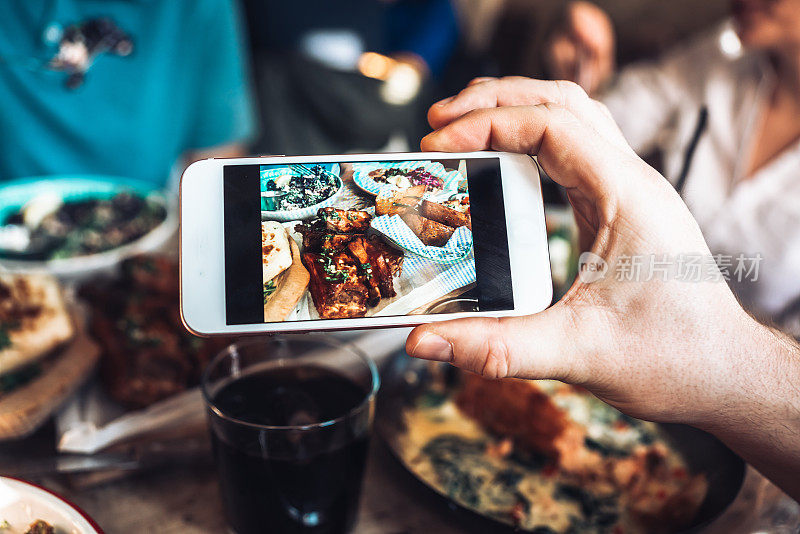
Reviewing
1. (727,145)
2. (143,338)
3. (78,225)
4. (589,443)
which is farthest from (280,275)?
(727,145)

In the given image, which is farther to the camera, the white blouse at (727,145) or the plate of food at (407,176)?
the white blouse at (727,145)

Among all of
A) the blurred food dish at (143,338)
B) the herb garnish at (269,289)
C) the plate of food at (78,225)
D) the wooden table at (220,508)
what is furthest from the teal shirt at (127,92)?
the herb garnish at (269,289)

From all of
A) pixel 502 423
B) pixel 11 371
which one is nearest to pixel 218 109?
pixel 11 371

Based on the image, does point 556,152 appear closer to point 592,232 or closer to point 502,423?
point 592,232

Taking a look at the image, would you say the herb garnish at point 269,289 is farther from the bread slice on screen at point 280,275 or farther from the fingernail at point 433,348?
the fingernail at point 433,348

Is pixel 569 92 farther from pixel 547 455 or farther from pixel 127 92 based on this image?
pixel 127 92
